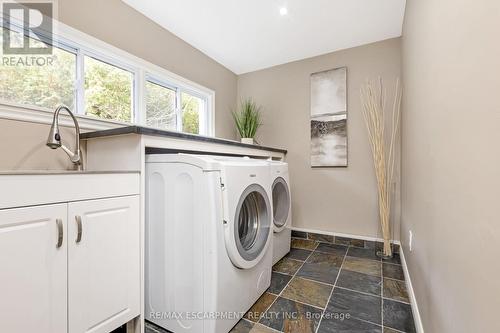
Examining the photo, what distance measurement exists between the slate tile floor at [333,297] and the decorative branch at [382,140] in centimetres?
46

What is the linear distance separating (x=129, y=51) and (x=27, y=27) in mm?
647

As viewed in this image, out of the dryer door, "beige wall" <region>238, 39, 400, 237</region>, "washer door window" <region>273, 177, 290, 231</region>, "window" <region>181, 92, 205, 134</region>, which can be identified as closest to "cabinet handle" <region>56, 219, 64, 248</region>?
the dryer door

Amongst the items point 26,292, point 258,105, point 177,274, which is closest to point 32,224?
point 26,292

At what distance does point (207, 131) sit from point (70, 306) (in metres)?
2.23

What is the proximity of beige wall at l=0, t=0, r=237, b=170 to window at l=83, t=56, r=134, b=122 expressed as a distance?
21 cm

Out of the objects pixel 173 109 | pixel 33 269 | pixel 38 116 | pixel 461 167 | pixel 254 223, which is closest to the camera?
pixel 461 167

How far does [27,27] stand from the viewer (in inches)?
57.2

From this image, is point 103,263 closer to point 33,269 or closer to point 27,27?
point 33,269

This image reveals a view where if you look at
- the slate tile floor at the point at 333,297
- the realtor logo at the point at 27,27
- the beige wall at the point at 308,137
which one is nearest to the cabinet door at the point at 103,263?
the slate tile floor at the point at 333,297

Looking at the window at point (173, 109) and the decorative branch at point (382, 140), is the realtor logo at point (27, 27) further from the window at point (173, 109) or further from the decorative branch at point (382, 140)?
the decorative branch at point (382, 140)

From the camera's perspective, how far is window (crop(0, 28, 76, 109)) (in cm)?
138

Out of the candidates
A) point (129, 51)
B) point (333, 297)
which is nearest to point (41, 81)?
point (129, 51)

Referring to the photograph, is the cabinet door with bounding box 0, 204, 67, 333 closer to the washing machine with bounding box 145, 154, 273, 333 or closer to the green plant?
the washing machine with bounding box 145, 154, 273, 333

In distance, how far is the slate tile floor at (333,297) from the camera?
1.32 metres
